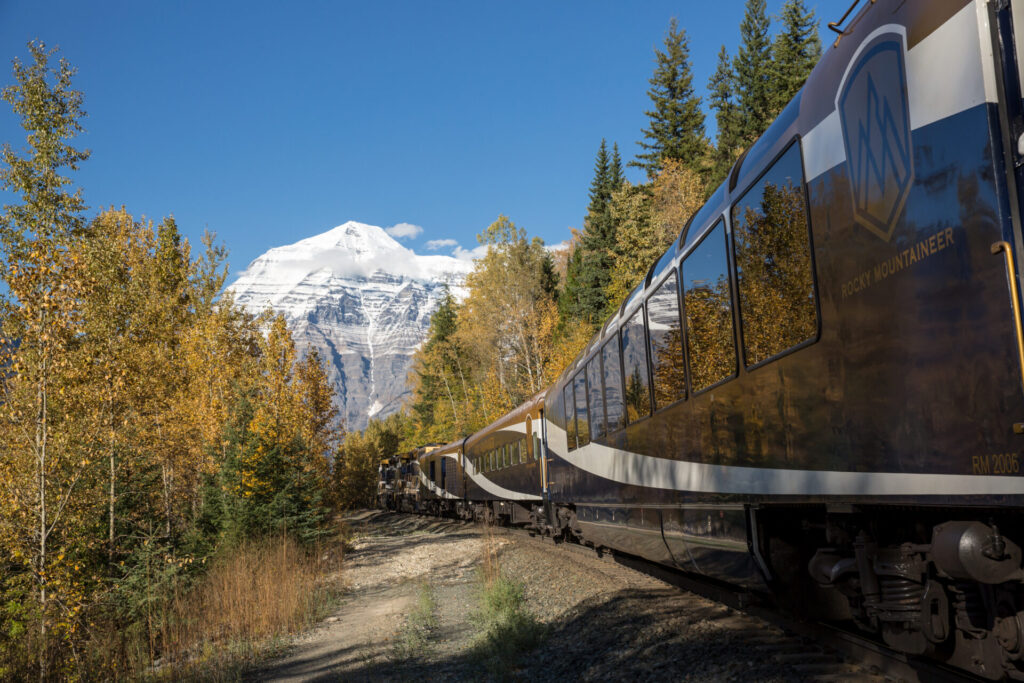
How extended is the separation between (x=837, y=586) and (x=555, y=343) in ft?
124

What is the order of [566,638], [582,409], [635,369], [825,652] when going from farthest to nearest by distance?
1. [582,409]
2. [635,369]
3. [566,638]
4. [825,652]

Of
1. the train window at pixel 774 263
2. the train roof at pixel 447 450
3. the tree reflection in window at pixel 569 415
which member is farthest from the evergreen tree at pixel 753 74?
the train window at pixel 774 263

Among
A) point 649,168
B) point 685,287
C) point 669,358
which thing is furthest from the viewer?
point 649,168

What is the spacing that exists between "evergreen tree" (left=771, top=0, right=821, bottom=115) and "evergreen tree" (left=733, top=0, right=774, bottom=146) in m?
0.65

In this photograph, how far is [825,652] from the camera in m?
5.39

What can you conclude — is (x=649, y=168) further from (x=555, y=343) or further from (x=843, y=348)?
(x=843, y=348)

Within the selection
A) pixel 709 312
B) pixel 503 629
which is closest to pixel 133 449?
pixel 503 629

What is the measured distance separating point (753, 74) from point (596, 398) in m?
44.8

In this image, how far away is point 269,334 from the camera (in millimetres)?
32750

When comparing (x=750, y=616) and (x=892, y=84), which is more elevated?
(x=892, y=84)

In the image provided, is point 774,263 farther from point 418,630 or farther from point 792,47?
point 792,47

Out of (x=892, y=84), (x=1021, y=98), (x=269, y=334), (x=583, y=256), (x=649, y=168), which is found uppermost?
(x=649, y=168)

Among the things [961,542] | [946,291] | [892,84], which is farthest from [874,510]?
[892,84]

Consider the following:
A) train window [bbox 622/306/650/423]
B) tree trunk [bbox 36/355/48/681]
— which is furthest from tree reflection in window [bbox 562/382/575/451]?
tree trunk [bbox 36/355/48/681]
